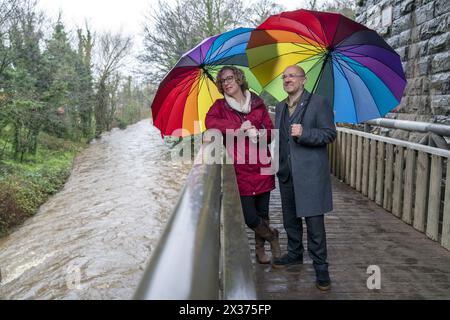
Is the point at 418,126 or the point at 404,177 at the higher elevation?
the point at 418,126

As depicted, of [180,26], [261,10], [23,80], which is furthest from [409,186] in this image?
[261,10]

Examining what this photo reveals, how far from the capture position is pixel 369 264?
11.2 feet

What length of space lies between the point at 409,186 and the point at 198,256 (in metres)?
3.78

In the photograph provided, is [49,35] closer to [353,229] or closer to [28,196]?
[28,196]

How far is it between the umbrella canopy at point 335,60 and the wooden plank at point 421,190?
1083 millimetres

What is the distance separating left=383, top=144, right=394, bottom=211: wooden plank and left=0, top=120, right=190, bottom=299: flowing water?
107 inches

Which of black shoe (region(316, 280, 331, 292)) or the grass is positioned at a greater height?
black shoe (region(316, 280, 331, 292))

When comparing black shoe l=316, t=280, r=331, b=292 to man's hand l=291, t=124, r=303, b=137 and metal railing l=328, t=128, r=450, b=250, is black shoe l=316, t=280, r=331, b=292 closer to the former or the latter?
man's hand l=291, t=124, r=303, b=137

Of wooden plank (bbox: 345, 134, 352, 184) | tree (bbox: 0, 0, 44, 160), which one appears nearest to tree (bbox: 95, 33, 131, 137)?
tree (bbox: 0, 0, 44, 160)

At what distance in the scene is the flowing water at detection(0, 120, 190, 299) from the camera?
7.85 metres

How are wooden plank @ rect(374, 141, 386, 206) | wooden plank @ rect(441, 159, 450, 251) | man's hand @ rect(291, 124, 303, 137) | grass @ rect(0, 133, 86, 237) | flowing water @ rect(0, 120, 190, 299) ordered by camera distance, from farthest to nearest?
grass @ rect(0, 133, 86, 237) → flowing water @ rect(0, 120, 190, 299) → wooden plank @ rect(374, 141, 386, 206) → wooden plank @ rect(441, 159, 450, 251) → man's hand @ rect(291, 124, 303, 137)

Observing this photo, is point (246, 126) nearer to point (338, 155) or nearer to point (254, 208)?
point (254, 208)

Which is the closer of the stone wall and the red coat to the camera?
the red coat

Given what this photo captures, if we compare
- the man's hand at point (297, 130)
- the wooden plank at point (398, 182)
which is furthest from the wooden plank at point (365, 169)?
the man's hand at point (297, 130)
